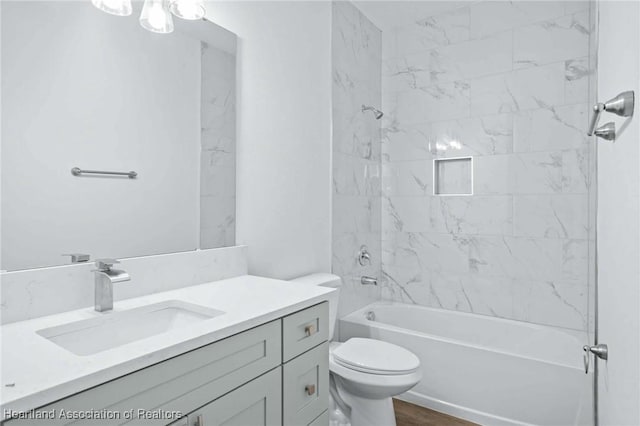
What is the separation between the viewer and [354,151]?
280 cm

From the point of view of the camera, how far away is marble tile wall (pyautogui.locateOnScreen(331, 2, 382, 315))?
103 inches

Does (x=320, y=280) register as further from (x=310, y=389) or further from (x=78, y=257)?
(x=78, y=257)

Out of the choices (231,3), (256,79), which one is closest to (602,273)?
(256,79)

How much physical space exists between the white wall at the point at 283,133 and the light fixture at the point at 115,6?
444 mm

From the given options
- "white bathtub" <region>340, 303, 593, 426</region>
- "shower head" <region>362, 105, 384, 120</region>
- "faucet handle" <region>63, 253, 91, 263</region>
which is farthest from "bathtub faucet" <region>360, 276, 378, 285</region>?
"faucet handle" <region>63, 253, 91, 263</region>

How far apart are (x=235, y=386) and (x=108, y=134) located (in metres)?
0.97

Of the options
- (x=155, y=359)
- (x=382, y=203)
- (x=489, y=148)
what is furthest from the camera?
(x=382, y=203)

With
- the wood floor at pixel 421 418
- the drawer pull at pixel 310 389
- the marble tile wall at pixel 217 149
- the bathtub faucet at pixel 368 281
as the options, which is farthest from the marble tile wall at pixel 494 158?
the drawer pull at pixel 310 389

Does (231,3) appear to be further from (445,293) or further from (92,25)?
(445,293)

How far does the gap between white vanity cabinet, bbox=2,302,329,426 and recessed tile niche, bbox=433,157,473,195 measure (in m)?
1.80

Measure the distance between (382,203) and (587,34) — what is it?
1766 mm

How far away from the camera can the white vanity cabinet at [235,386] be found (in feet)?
2.64

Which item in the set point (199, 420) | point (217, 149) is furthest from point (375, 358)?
point (217, 149)

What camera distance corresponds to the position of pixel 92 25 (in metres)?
1.31
